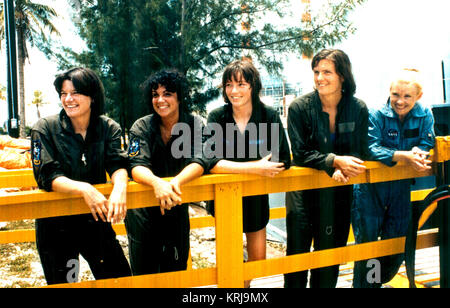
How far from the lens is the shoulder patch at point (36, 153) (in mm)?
1407

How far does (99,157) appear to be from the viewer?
1.55m

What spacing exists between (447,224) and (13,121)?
249 cm

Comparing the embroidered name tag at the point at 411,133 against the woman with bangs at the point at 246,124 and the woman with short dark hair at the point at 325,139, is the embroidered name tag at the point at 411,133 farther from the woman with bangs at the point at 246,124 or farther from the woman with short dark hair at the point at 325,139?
the woman with bangs at the point at 246,124

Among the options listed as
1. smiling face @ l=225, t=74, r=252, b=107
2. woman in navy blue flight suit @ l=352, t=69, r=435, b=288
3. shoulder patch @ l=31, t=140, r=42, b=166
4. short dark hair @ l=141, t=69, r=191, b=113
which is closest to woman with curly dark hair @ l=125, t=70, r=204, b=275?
short dark hair @ l=141, t=69, r=191, b=113

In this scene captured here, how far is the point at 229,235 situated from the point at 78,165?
2.43ft

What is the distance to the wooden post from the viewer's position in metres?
1.53

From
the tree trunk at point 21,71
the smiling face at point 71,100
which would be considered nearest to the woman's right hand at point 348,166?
the smiling face at point 71,100

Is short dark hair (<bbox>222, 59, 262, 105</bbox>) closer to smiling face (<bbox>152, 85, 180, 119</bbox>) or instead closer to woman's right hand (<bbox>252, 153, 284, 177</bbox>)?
smiling face (<bbox>152, 85, 180, 119</bbox>)

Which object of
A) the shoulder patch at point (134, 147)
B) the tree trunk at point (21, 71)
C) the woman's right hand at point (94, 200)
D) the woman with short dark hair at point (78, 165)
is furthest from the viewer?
the tree trunk at point (21, 71)

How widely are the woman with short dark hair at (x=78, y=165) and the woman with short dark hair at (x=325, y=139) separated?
2.92 feet

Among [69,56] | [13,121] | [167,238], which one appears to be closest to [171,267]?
[167,238]

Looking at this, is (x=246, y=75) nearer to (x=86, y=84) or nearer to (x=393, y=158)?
(x=86, y=84)

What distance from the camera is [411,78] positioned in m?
1.81

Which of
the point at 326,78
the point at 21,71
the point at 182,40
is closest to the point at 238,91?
the point at 326,78
